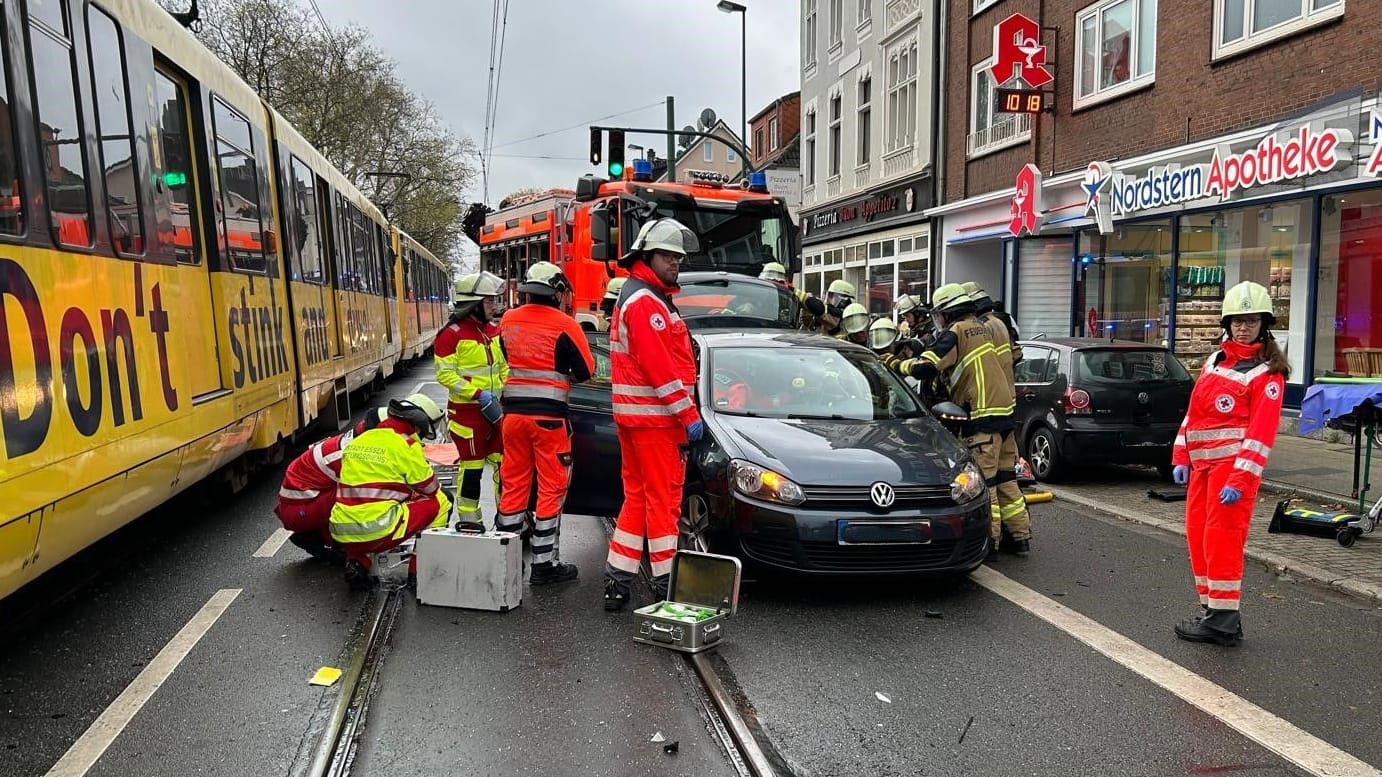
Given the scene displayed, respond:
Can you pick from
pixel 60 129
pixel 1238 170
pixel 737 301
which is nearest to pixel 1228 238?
pixel 1238 170

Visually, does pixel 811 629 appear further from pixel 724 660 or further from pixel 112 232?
pixel 112 232

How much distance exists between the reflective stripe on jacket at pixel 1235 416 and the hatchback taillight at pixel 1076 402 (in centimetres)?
445

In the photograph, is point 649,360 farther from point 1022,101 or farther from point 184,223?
point 1022,101

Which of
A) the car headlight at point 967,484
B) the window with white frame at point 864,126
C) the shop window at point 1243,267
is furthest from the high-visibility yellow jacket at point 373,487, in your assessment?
the window with white frame at point 864,126

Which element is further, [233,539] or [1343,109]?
[1343,109]

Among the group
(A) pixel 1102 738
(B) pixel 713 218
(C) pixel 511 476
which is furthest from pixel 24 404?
(B) pixel 713 218

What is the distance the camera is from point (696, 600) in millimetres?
5105

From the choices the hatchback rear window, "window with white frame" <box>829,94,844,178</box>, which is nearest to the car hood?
the hatchback rear window

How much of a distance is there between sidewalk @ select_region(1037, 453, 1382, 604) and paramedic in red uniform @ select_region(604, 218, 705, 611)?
399cm

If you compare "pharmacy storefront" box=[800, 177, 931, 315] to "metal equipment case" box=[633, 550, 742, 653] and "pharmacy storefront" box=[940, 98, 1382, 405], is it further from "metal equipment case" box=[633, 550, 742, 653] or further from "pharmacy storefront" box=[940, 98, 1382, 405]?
"metal equipment case" box=[633, 550, 742, 653]

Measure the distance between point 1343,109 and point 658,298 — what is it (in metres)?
9.89

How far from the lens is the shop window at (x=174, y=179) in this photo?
218 inches

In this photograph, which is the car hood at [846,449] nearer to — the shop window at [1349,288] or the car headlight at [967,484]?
the car headlight at [967,484]

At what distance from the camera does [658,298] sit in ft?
17.4
